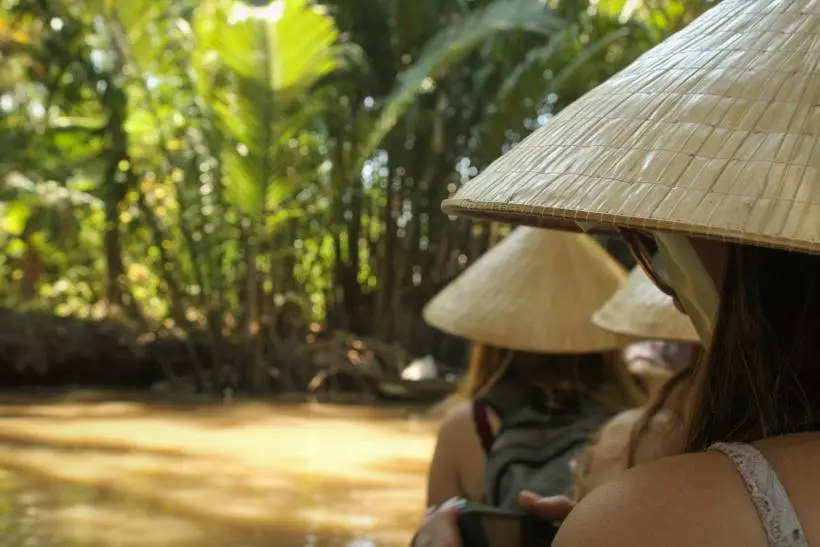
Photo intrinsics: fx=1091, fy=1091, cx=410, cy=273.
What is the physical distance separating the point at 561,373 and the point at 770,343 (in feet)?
4.00

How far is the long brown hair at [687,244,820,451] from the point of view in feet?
2.71

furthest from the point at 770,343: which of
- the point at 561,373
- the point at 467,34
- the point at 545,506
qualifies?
the point at 467,34

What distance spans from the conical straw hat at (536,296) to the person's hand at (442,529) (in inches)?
31.2

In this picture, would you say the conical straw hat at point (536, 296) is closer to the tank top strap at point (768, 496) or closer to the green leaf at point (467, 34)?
the tank top strap at point (768, 496)

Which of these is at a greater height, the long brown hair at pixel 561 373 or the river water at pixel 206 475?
the long brown hair at pixel 561 373

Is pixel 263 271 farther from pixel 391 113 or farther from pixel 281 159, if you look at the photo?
pixel 391 113

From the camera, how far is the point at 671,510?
28.1 inches

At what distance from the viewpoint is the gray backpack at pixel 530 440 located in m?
1.70

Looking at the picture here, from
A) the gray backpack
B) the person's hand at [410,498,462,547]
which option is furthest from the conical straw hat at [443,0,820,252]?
the gray backpack

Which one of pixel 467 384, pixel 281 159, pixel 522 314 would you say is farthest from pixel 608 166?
pixel 281 159

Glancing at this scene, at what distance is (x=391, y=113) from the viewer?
7.31 m

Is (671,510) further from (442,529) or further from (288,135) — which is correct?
(288,135)

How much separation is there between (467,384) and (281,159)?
5.81 m

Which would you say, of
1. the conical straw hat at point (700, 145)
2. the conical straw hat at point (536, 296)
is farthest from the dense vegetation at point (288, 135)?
the conical straw hat at point (700, 145)
